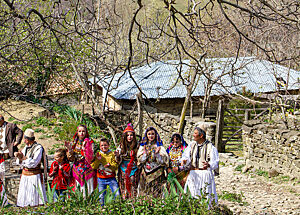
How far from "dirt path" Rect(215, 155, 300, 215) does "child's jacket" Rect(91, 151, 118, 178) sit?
2031mm

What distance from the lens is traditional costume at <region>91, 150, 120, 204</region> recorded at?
5367mm

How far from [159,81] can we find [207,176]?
11100mm

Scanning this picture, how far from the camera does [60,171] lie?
5340mm

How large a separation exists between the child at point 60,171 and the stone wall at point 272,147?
514 centimetres

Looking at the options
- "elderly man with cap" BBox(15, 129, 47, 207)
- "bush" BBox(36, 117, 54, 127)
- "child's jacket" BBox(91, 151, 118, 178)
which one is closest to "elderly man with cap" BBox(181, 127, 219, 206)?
"child's jacket" BBox(91, 151, 118, 178)

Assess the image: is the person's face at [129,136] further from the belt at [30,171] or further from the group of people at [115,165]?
the belt at [30,171]

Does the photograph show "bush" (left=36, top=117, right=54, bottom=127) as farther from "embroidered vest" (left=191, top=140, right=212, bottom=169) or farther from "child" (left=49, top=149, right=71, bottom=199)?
"embroidered vest" (left=191, top=140, right=212, bottom=169)

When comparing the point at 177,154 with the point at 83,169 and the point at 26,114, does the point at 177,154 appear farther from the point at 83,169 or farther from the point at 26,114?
the point at 26,114

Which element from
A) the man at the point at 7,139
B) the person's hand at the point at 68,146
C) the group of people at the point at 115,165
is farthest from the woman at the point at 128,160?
the man at the point at 7,139

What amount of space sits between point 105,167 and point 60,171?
77 cm

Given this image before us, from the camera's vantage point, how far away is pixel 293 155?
7.47 m

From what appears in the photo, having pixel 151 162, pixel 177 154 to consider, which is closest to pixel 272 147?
pixel 177 154

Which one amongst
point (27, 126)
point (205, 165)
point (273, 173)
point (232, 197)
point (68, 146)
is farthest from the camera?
point (27, 126)

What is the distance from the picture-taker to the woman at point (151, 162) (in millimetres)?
5086
